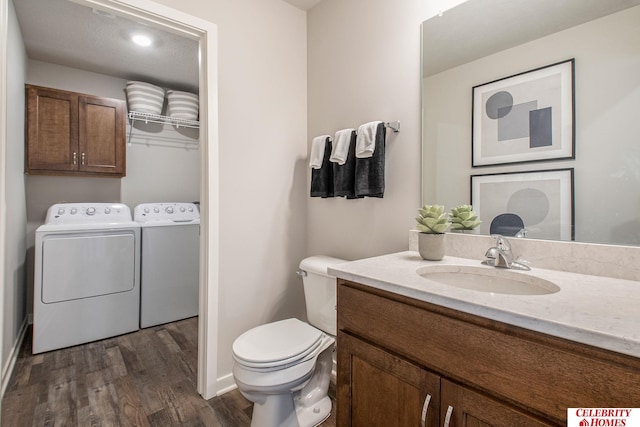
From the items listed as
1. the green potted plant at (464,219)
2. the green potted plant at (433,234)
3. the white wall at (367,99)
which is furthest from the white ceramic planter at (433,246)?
the white wall at (367,99)

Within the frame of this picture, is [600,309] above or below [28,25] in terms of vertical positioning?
below

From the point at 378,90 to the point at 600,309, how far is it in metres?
1.35

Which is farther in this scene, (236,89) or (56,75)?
(56,75)

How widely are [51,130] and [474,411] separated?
3445mm

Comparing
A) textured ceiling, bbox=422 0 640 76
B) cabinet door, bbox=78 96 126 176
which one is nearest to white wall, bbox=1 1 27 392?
cabinet door, bbox=78 96 126 176

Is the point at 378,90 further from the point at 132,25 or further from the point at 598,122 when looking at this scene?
the point at 132,25

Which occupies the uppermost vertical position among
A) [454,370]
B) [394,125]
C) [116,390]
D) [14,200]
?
[394,125]

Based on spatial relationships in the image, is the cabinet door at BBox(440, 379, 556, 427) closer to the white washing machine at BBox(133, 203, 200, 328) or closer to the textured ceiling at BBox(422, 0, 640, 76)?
the textured ceiling at BBox(422, 0, 640, 76)

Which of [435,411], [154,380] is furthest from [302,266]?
[154,380]

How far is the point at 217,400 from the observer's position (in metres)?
1.68

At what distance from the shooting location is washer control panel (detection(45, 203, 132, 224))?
101 inches

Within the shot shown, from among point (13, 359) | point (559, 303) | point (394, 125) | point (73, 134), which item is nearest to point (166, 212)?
point (73, 134)

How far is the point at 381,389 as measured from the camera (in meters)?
0.91

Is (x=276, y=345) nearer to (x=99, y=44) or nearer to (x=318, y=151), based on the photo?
(x=318, y=151)
